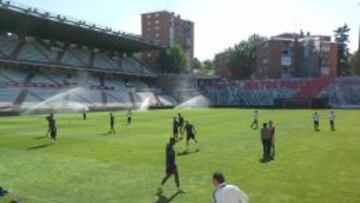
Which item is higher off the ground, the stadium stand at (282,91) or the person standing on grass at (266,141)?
the stadium stand at (282,91)

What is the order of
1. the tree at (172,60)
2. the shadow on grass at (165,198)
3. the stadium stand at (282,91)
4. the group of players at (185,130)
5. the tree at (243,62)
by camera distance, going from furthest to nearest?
the tree at (243,62)
the tree at (172,60)
the stadium stand at (282,91)
the group of players at (185,130)
the shadow on grass at (165,198)

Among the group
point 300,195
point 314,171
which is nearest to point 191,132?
point 314,171

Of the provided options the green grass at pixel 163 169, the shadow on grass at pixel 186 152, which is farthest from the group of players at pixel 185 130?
the shadow on grass at pixel 186 152

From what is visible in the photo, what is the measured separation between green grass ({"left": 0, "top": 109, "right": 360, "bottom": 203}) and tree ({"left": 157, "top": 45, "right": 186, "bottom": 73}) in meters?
108

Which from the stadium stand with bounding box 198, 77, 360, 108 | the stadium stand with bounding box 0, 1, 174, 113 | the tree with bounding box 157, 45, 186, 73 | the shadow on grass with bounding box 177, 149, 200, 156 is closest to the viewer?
the shadow on grass with bounding box 177, 149, 200, 156

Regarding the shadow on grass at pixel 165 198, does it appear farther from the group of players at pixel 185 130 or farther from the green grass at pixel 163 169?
the group of players at pixel 185 130

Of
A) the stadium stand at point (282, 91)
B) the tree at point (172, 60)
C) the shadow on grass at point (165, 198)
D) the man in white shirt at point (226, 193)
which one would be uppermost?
the tree at point (172, 60)

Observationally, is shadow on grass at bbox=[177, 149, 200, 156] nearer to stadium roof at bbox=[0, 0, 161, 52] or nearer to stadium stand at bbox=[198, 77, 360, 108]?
stadium roof at bbox=[0, 0, 161, 52]

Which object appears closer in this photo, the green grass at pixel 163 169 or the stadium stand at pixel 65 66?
the green grass at pixel 163 169

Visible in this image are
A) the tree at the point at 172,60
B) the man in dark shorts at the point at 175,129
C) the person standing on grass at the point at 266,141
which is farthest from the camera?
the tree at the point at 172,60

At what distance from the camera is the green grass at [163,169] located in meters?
16.7

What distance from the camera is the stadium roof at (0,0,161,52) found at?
3136 inches

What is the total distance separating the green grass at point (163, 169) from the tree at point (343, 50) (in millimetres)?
116481

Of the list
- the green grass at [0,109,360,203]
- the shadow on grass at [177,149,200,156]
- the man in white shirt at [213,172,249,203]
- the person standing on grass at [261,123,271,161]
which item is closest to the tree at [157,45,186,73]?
the green grass at [0,109,360,203]
